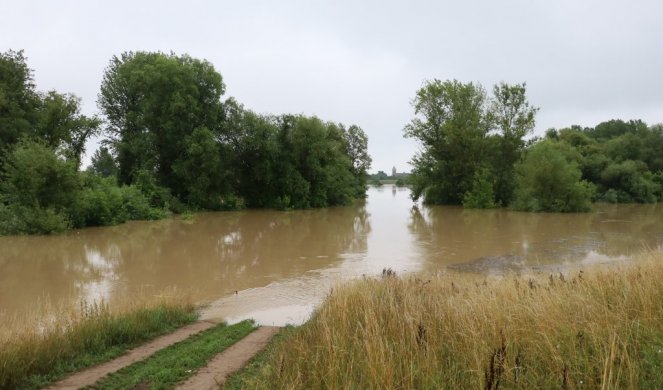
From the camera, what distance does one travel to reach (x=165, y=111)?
39.3m

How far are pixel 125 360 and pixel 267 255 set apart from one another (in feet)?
43.7

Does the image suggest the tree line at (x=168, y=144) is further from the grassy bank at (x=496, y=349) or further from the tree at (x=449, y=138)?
the grassy bank at (x=496, y=349)

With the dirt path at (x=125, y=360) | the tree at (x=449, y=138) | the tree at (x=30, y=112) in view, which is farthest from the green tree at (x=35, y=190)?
the tree at (x=449, y=138)

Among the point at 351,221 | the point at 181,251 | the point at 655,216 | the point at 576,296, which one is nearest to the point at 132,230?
the point at 181,251

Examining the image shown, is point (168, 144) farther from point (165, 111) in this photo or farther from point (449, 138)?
point (449, 138)

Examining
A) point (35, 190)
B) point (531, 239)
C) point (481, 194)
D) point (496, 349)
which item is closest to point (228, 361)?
point (496, 349)

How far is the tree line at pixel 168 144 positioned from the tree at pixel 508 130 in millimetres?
17008

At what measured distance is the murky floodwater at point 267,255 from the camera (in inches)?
514

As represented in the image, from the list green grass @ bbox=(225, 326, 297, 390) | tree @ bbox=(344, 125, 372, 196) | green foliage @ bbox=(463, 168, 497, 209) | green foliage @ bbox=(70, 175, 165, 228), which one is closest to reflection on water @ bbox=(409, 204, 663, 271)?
green foliage @ bbox=(463, 168, 497, 209)

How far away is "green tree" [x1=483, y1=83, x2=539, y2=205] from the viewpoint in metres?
45.5

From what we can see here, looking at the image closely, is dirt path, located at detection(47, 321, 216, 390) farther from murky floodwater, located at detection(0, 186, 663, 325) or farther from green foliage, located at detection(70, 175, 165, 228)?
green foliage, located at detection(70, 175, 165, 228)

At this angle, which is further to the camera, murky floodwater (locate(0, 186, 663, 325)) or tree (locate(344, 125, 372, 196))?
tree (locate(344, 125, 372, 196))

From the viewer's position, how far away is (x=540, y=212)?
40.0 metres

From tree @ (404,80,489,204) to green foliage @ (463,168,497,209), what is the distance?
1.45 metres
